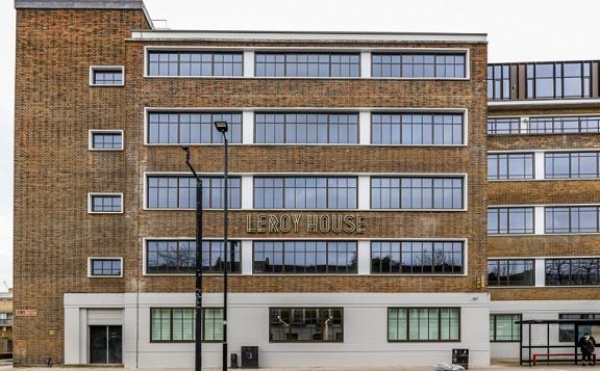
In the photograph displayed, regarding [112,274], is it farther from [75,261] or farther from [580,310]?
[580,310]

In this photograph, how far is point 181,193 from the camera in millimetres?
35094

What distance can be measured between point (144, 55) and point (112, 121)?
3.44 m

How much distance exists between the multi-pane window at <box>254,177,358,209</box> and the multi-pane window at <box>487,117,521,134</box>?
13.2 m

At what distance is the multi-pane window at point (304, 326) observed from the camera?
113ft

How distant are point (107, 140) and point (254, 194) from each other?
24.6 feet

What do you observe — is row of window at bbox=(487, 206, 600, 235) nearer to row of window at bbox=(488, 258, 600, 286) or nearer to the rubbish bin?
row of window at bbox=(488, 258, 600, 286)

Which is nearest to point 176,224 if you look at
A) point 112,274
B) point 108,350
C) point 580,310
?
point 112,274

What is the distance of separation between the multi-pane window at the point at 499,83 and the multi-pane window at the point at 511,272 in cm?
1032

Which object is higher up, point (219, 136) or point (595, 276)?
point (219, 136)

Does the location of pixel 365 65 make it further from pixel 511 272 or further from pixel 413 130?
pixel 511 272

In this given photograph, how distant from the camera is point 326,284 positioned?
34719mm

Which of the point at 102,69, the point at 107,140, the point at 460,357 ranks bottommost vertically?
the point at 460,357

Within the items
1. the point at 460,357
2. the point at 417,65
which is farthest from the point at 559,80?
the point at 460,357

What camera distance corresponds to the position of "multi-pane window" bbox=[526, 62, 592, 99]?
45.9 metres
